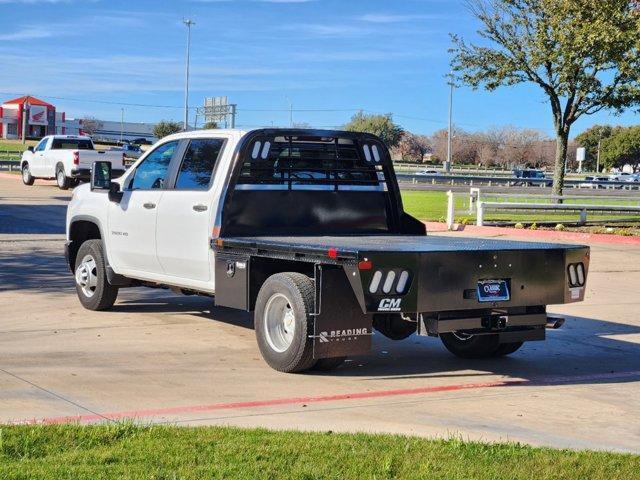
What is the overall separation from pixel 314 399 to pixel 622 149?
128530 millimetres

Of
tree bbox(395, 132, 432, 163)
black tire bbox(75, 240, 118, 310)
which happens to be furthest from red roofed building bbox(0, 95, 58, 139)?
black tire bbox(75, 240, 118, 310)

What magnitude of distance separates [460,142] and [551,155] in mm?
12432

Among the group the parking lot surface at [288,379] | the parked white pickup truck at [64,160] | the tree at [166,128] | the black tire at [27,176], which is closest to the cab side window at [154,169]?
the parking lot surface at [288,379]

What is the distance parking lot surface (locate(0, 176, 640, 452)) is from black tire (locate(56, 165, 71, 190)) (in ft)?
75.3

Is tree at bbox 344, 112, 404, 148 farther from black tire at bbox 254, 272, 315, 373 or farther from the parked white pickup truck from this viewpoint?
black tire at bbox 254, 272, 315, 373

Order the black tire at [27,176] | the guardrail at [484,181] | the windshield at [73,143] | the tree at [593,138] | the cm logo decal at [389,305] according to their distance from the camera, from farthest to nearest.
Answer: the tree at [593,138], the guardrail at [484,181], the black tire at [27,176], the windshield at [73,143], the cm logo decal at [389,305]

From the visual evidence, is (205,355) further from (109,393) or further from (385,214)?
(385,214)

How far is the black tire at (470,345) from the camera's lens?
9.62 m

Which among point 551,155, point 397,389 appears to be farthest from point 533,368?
point 551,155

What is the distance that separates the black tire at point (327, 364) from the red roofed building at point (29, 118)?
119266 mm

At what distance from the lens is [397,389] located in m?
8.26

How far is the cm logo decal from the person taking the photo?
7.87 meters

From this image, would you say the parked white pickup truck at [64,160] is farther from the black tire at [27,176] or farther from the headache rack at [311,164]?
the headache rack at [311,164]

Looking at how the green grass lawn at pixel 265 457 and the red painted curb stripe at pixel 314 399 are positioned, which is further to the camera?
the red painted curb stripe at pixel 314 399
